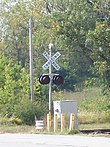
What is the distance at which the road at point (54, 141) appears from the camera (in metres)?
20.4

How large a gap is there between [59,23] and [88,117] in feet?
22.7

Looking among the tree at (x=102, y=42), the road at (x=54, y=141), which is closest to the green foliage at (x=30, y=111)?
the tree at (x=102, y=42)

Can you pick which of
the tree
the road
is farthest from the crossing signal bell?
the tree

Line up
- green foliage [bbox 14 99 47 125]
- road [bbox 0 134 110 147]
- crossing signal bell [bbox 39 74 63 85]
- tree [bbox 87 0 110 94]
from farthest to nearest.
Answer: tree [bbox 87 0 110 94] < green foliage [bbox 14 99 47 125] < crossing signal bell [bbox 39 74 63 85] < road [bbox 0 134 110 147]

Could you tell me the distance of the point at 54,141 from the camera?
71.8 ft

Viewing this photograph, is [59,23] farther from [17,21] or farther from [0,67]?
[17,21]

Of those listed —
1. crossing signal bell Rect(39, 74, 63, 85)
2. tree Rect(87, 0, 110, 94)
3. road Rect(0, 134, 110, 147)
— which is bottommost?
Answer: road Rect(0, 134, 110, 147)

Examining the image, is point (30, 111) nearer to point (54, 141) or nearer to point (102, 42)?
point (102, 42)

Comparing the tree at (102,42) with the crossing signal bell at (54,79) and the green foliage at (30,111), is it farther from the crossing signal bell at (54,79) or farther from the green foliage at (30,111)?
the crossing signal bell at (54,79)

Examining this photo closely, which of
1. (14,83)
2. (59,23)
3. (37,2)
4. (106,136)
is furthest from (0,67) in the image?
(106,136)

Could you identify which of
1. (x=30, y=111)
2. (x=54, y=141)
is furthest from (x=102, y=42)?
(x=54, y=141)

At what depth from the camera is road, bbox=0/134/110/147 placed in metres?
20.4

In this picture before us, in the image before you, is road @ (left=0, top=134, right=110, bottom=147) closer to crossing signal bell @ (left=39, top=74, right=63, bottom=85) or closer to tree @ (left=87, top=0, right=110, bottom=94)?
crossing signal bell @ (left=39, top=74, right=63, bottom=85)

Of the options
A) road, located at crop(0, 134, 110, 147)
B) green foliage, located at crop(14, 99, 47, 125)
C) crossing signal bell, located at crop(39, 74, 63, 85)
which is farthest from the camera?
green foliage, located at crop(14, 99, 47, 125)
